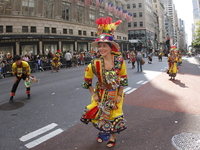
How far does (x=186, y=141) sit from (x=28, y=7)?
29606mm

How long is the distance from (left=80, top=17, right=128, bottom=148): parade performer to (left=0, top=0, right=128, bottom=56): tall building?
22869mm

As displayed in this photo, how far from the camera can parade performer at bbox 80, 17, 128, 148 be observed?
2.87 m

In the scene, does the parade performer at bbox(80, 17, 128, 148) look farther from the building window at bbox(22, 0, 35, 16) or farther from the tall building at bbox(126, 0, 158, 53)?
the tall building at bbox(126, 0, 158, 53)

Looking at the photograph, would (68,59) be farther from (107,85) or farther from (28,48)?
(107,85)

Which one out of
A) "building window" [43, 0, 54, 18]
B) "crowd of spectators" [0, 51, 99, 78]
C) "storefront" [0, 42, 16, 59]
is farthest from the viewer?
"building window" [43, 0, 54, 18]

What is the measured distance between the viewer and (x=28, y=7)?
26.8m

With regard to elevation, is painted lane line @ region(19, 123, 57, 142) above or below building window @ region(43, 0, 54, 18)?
below

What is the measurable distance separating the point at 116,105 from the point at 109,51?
0.97m

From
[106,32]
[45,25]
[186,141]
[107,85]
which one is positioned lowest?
[186,141]

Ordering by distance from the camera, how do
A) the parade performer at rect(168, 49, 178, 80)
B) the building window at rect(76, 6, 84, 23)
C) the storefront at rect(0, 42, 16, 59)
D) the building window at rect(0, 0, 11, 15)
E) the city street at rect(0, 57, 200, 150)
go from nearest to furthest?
the city street at rect(0, 57, 200, 150)
the parade performer at rect(168, 49, 178, 80)
the storefront at rect(0, 42, 16, 59)
the building window at rect(0, 0, 11, 15)
the building window at rect(76, 6, 84, 23)

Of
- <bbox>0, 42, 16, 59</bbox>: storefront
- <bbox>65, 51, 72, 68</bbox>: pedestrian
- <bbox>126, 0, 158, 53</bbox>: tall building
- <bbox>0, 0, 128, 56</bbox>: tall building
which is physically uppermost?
<bbox>126, 0, 158, 53</bbox>: tall building

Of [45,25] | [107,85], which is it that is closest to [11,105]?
[107,85]

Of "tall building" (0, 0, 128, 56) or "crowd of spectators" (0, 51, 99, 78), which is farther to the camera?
"tall building" (0, 0, 128, 56)

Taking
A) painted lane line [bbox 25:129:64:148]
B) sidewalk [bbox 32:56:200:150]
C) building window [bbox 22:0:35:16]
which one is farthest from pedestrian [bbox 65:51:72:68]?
painted lane line [bbox 25:129:64:148]
